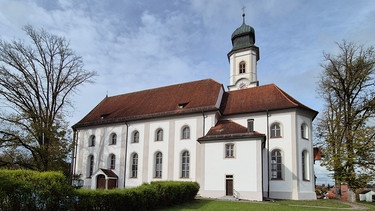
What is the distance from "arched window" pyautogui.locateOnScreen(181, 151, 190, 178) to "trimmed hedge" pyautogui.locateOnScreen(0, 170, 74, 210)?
16.1m

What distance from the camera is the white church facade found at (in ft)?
77.4

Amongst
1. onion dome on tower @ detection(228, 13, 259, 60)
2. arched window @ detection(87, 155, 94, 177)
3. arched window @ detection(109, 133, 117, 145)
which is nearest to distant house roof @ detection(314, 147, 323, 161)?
onion dome on tower @ detection(228, 13, 259, 60)

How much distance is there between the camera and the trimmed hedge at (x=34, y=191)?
10102 millimetres

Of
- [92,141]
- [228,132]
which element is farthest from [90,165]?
[228,132]

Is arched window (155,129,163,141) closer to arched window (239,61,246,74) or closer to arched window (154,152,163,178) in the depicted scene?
arched window (154,152,163,178)

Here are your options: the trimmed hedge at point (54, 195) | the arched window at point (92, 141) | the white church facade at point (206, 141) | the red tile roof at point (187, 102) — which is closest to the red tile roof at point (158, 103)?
the red tile roof at point (187, 102)

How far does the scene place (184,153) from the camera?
1088 inches

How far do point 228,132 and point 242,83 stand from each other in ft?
46.0

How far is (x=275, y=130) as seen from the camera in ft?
83.5

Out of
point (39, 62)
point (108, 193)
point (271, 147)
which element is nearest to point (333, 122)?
point (271, 147)

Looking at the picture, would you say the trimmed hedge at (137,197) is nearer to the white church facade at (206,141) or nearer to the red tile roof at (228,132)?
the white church facade at (206,141)

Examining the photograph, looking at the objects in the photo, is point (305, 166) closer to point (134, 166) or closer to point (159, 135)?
point (159, 135)

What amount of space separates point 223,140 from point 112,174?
12.9 m

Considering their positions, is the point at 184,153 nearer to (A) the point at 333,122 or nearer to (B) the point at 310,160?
(B) the point at 310,160
